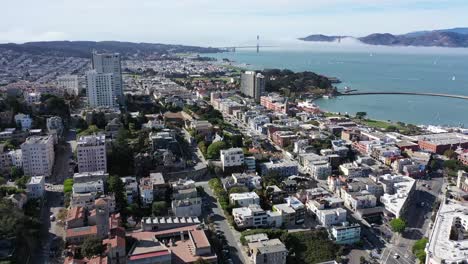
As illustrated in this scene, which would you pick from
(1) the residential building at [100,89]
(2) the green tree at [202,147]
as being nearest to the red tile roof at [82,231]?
(2) the green tree at [202,147]

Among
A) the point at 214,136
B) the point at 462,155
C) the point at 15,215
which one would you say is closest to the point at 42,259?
the point at 15,215

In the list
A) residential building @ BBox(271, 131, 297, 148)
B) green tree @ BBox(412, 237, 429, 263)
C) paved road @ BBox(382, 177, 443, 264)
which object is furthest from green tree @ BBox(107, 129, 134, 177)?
green tree @ BBox(412, 237, 429, 263)

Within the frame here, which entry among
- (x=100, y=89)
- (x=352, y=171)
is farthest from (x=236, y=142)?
(x=100, y=89)

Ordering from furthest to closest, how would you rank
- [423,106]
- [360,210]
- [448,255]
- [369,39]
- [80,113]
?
[369,39] → [423,106] → [80,113] → [360,210] → [448,255]

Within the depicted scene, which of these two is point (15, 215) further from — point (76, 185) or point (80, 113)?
point (80, 113)

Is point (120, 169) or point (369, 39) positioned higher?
point (369, 39)

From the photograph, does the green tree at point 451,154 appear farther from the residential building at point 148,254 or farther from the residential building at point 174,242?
the residential building at point 148,254

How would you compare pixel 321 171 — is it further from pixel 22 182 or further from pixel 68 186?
pixel 22 182
